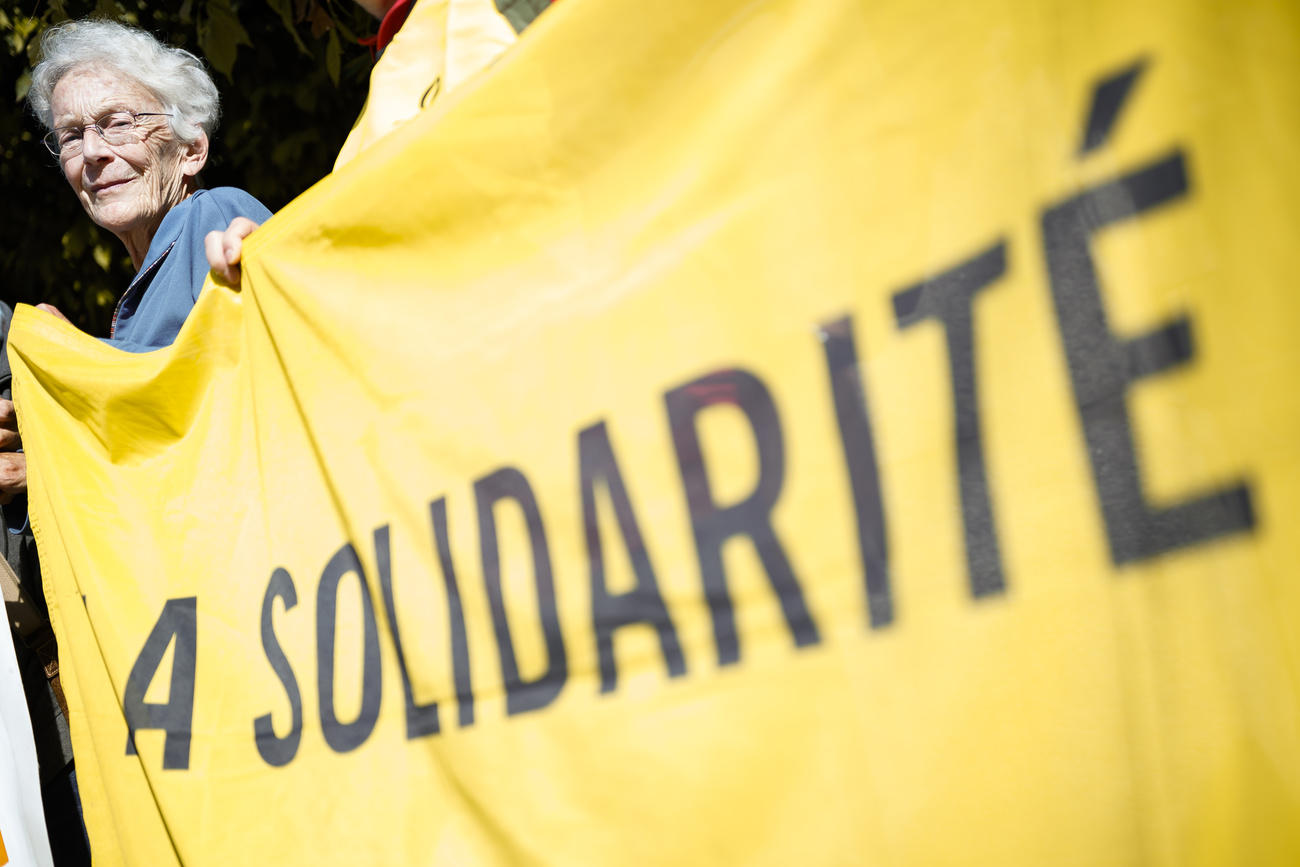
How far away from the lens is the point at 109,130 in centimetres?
186

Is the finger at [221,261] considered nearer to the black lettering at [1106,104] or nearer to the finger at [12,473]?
the finger at [12,473]

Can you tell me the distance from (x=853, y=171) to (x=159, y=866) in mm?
1404

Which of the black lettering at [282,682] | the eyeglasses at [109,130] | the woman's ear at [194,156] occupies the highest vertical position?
the eyeglasses at [109,130]

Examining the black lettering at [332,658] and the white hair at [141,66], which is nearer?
the black lettering at [332,658]

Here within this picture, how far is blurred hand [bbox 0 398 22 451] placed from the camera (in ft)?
6.11

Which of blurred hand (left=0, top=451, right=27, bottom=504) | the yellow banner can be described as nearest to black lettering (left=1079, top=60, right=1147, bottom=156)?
the yellow banner

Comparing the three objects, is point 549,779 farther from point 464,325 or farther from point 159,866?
point 159,866

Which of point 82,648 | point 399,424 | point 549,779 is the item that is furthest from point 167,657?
point 549,779

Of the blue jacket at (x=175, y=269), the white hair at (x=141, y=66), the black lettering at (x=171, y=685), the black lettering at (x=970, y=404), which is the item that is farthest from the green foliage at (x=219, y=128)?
the black lettering at (x=970, y=404)

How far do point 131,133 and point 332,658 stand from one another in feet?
3.98

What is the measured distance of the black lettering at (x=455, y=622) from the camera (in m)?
1.11

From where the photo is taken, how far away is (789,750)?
33.7 inches

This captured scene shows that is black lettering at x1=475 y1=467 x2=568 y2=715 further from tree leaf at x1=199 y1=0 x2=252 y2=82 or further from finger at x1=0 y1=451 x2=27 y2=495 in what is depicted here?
tree leaf at x1=199 y1=0 x2=252 y2=82

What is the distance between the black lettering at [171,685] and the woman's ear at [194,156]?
3.09 ft
